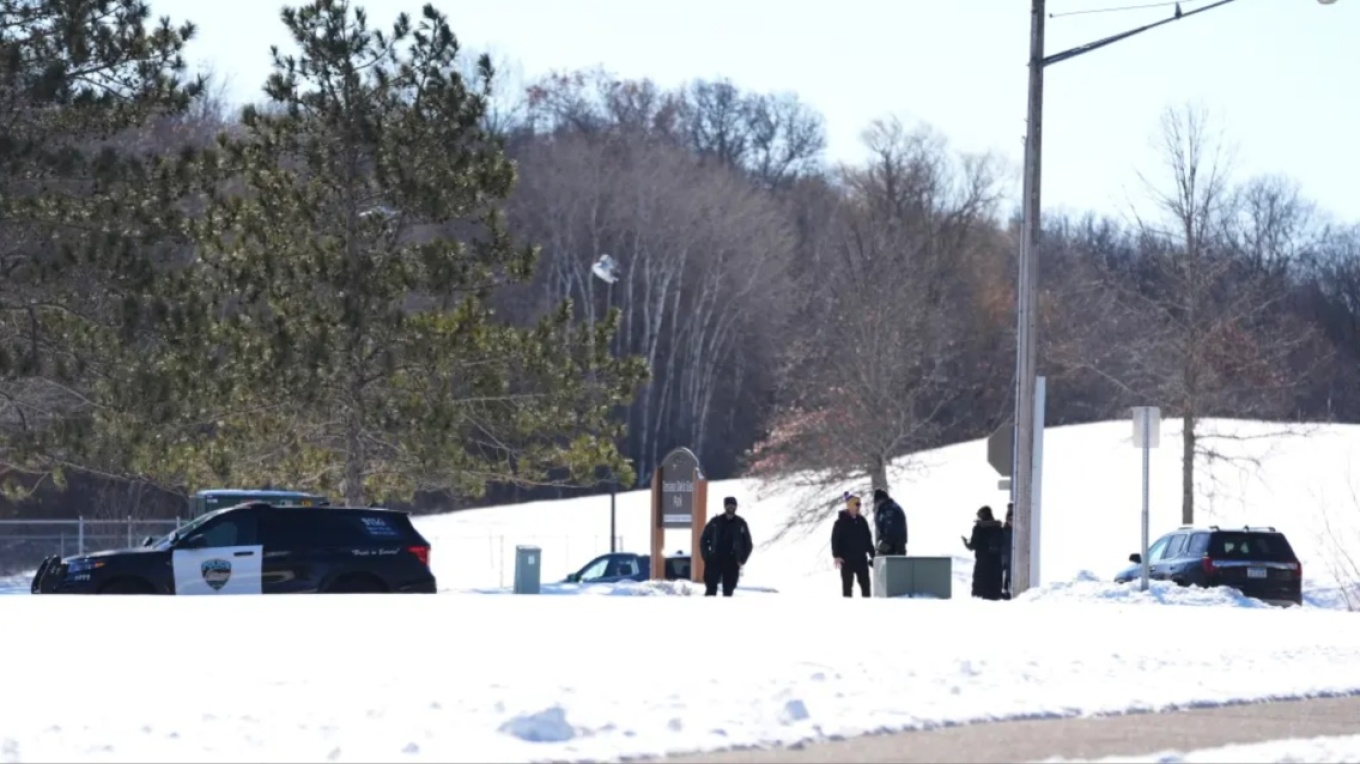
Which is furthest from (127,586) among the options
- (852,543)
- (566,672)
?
(566,672)

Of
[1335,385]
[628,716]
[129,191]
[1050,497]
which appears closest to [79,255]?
[129,191]

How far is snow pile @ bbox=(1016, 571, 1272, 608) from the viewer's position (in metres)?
26.6

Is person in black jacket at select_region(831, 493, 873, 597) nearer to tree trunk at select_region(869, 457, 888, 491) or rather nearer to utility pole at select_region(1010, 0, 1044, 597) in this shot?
utility pole at select_region(1010, 0, 1044, 597)

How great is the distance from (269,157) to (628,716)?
27.6 meters

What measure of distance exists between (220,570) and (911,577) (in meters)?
8.93

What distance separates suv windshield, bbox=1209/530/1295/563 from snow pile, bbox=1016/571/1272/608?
518 centimetres

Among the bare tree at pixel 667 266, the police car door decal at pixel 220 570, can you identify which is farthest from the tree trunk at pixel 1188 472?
the bare tree at pixel 667 266

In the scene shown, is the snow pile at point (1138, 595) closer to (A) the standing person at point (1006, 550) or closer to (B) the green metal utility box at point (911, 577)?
(B) the green metal utility box at point (911, 577)

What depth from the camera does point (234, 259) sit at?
121ft

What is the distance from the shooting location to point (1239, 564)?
32.9 metres

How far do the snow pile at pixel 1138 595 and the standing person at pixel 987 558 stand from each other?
57.7 inches

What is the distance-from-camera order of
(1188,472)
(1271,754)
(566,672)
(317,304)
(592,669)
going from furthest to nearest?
(1188,472) < (317,304) < (592,669) < (566,672) < (1271,754)

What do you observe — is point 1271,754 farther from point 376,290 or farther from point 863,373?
point 863,373

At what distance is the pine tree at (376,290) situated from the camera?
Answer: 37312mm
